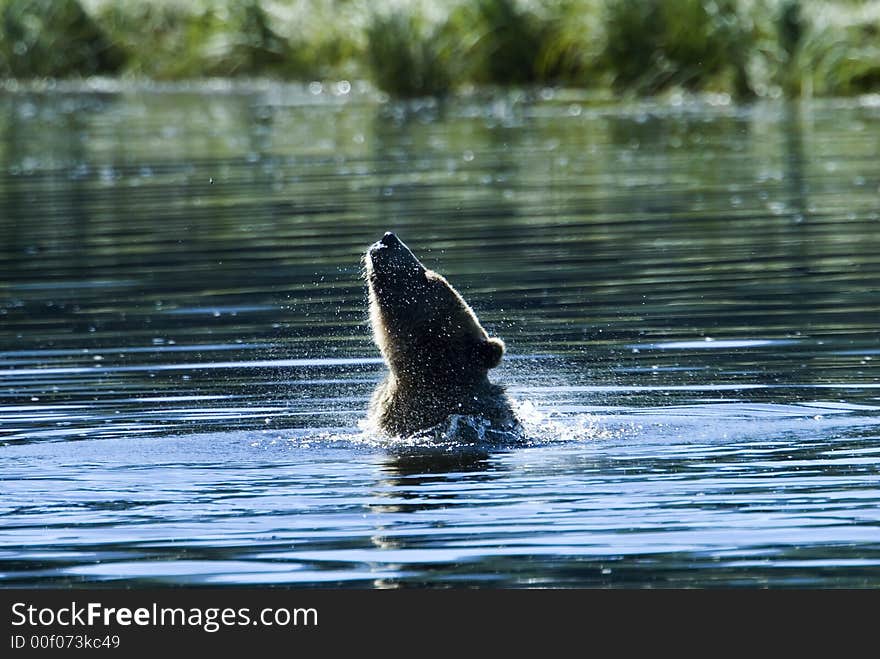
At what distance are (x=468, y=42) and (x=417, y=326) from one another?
2878 cm

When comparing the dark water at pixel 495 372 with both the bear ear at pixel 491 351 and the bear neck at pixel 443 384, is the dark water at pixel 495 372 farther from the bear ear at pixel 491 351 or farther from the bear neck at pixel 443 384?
the bear ear at pixel 491 351

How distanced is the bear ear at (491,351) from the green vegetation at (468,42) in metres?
23.8

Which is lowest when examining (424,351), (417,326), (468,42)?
(424,351)

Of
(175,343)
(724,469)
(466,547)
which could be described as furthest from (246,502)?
(175,343)

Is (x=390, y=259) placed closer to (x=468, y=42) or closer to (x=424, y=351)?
(x=424, y=351)

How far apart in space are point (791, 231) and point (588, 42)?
18.9m

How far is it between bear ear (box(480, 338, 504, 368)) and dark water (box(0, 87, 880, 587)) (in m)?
0.46

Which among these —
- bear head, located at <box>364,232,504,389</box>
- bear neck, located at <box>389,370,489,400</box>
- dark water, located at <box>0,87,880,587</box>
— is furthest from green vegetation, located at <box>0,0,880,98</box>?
bear neck, located at <box>389,370,489,400</box>

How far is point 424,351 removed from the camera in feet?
35.2

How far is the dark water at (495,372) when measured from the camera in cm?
858

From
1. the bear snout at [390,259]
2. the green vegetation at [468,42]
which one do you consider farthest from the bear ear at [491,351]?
the green vegetation at [468,42]

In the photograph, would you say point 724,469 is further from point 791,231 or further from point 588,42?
point 588,42

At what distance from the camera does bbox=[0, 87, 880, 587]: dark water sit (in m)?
8.58

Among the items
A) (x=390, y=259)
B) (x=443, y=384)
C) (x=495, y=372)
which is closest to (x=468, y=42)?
(x=495, y=372)
